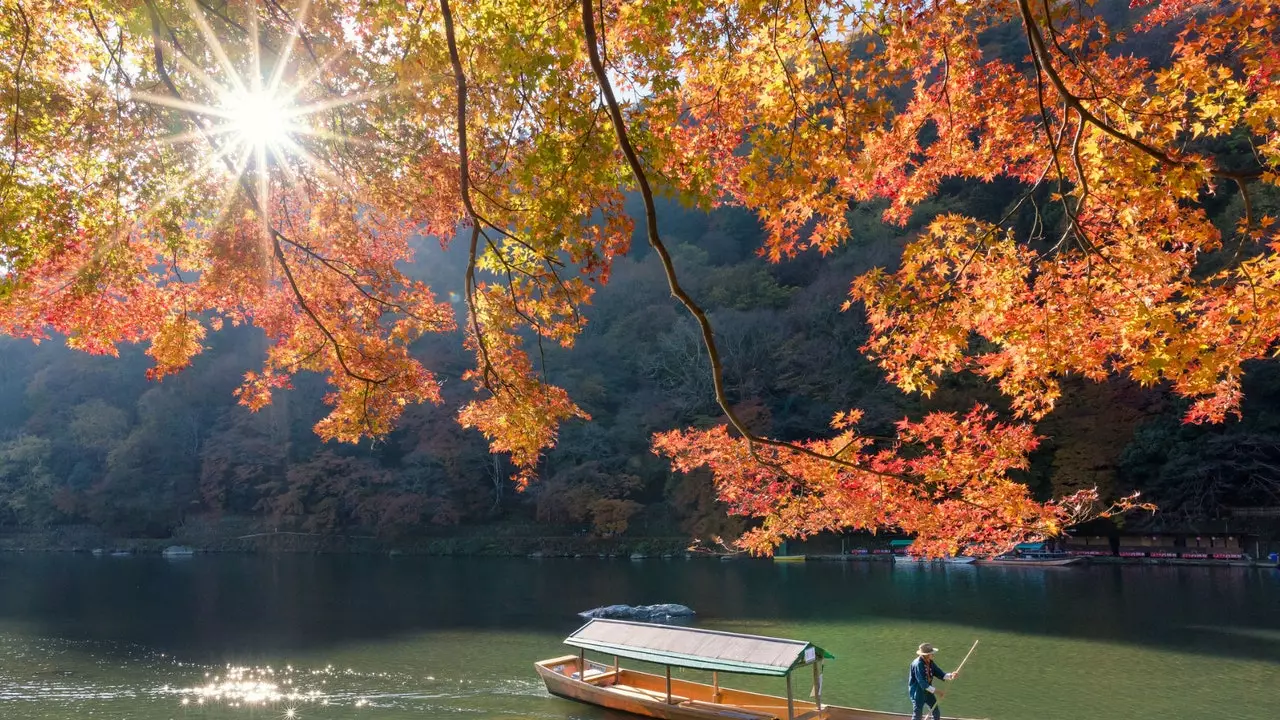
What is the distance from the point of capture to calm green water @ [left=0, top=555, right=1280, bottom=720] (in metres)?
9.15

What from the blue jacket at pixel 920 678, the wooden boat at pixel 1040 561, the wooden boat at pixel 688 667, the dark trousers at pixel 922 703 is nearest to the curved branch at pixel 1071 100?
the blue jacket at pixel 920 678

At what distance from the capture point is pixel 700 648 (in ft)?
27.6

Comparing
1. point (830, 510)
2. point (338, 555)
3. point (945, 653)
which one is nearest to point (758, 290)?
point (338, 555)

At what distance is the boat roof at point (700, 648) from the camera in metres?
7.86

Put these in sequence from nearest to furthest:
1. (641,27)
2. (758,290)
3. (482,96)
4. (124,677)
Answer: (641,27) < (482,96) < (124,677) < (758,290)

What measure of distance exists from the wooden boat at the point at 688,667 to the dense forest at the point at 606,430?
13.2m

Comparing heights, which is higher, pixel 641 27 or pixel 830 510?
pixel 641 27

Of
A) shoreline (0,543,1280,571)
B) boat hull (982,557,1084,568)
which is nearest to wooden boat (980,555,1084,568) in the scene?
boat hull (982,557,1084,568)

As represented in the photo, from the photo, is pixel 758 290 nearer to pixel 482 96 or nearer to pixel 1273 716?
pixel 1273 716

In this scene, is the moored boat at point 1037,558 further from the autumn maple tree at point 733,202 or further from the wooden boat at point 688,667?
the autumn maple tree at point 733,202

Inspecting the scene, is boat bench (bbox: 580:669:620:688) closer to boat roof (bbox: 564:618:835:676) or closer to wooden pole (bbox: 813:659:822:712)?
boat roof (bbox: 564:618:835:676)

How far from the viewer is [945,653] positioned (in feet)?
35.4

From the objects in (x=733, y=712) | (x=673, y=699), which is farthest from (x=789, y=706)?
(x=673, y=699)

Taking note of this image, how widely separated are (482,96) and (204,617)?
14.3 m
